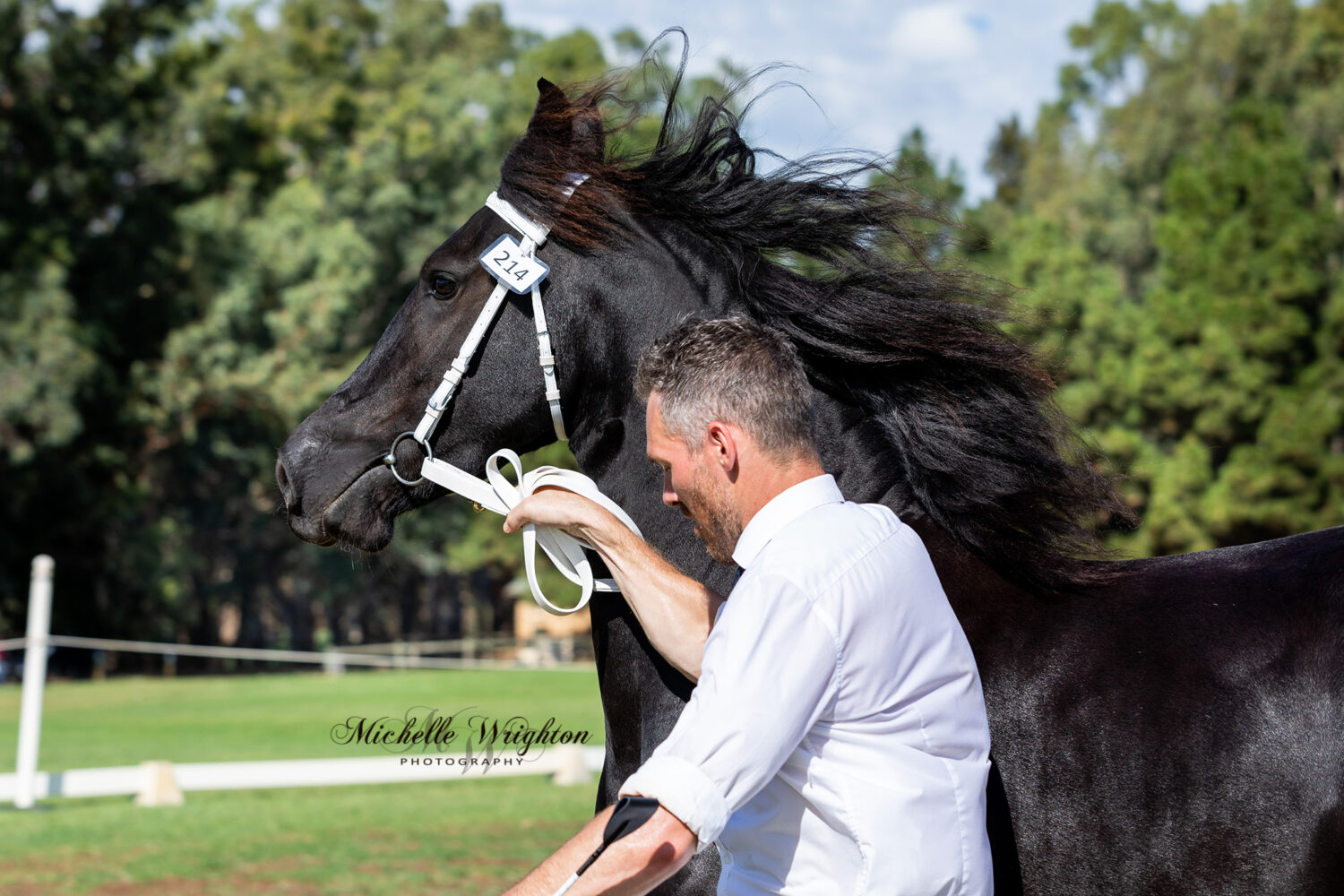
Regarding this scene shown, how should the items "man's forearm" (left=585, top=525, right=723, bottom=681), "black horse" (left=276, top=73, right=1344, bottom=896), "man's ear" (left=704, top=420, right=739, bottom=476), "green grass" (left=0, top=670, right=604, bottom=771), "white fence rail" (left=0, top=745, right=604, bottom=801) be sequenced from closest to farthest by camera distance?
"man's ear" (left=704, top=420, right=739, bottom=476)
"black horse" (left=276, top=73, right=1344, bottom=896)
"man's forearm" (left=585, top=525, right=723, bottom=681)
"white fence rail" (left=0, top=745, right=604, bottom=801)
"green grass" (left=0, top=670, right=604, bottom=771)

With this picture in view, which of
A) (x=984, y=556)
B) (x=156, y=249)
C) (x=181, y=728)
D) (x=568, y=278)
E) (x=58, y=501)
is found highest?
(x=156, y=249)

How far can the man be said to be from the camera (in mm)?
1782

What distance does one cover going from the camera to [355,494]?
306cm

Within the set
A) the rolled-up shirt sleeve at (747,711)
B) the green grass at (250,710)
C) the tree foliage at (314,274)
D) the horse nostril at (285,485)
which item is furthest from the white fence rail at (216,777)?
the tree foliage at (314,274)

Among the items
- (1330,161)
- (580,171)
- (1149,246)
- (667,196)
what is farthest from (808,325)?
(1149,246)

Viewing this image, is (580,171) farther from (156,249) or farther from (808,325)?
(156,249)

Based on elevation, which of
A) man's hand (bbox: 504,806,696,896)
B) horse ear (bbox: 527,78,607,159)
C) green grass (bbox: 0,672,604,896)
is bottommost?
green grass (bbox: 0,672,604,896)

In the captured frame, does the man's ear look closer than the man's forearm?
Yes

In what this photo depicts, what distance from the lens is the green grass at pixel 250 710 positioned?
15.2m

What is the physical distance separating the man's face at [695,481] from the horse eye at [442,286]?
3.76ft

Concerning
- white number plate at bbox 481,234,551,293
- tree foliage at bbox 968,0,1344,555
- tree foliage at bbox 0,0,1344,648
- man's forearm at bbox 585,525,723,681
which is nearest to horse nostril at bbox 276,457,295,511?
white number plate at bbox 481,234,551,293

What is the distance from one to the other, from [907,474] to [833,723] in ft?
3.89

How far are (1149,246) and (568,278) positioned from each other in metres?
38.5

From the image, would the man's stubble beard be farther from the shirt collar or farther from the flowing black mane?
the flowing black mane
